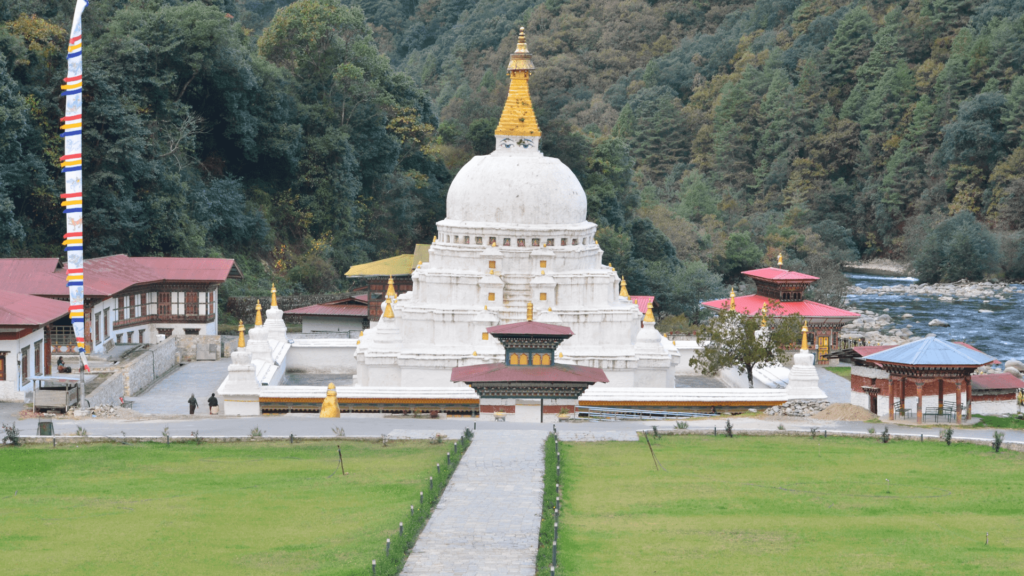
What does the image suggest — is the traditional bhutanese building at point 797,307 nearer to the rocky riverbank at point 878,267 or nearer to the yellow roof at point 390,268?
the yellow roof at point 390,268

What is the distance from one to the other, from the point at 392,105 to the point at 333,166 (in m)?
6.75

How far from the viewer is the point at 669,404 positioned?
1668 inches

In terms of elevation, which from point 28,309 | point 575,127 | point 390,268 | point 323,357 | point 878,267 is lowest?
point 323,357

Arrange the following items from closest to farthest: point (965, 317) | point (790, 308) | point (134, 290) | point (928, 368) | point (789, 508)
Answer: point (789, 508) < point (928, 368) < point (134, 290) < point (790, 308) < point (965, 317)

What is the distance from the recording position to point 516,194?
4944cm

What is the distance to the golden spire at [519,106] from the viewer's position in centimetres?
5122

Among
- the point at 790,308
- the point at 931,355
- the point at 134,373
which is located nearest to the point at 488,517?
the point at 931,355

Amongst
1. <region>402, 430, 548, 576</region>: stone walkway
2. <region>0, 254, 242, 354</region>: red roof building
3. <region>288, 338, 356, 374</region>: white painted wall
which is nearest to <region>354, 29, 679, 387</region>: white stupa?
<region>288, 338, 356, 374</region>: white painted wall

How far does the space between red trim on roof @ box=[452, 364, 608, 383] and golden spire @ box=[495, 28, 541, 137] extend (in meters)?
14.2

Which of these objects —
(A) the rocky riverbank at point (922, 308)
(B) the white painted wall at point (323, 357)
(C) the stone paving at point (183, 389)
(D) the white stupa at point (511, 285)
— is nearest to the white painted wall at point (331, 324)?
(C) the stone paving at point (183, 389)

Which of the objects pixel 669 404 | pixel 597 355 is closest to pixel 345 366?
pixel 597 355

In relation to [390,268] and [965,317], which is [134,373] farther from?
[965,317]

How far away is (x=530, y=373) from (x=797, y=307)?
26612mm

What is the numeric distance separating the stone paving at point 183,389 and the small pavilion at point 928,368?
23.0 metres
